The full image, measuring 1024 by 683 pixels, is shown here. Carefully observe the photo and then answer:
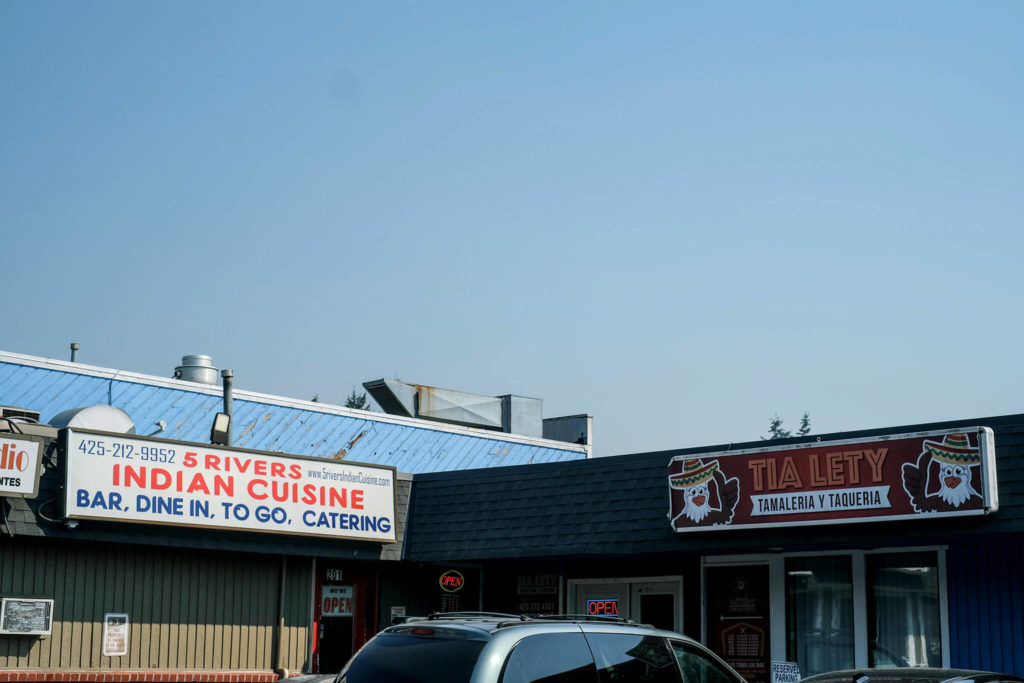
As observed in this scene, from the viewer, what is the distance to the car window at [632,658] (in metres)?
7.97

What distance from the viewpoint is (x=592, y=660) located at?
7.87 m

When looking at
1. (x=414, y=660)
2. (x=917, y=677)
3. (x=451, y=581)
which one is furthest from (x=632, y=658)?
(x=451, y=581)

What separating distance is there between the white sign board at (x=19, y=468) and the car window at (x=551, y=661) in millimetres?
9545

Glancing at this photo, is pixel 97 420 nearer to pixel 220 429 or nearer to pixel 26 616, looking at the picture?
pixel 220 429

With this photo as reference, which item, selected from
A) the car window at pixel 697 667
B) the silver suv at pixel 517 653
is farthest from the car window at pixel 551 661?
the car window at pixel 697 667

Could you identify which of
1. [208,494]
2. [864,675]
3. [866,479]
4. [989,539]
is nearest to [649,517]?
[866,479]

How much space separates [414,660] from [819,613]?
34.6 feet

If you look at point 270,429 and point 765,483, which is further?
point 270,429

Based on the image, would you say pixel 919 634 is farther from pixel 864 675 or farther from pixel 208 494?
pixel 208 494

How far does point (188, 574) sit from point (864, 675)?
37.2ft

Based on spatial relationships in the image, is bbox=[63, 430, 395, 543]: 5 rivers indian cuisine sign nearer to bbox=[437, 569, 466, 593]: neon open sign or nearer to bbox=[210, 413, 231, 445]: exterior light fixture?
bbox=[437, 569, 466, 593]: neon open sign

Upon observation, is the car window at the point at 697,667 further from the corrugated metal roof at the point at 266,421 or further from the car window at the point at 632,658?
the corrugated metal roof at the point at 266,421

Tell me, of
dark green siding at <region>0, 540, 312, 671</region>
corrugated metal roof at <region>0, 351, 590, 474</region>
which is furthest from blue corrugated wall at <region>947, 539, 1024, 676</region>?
corrugated metal roof at <region>0, 351, 590, 474</region>

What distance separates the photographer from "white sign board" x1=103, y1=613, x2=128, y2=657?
16359 millimetres
